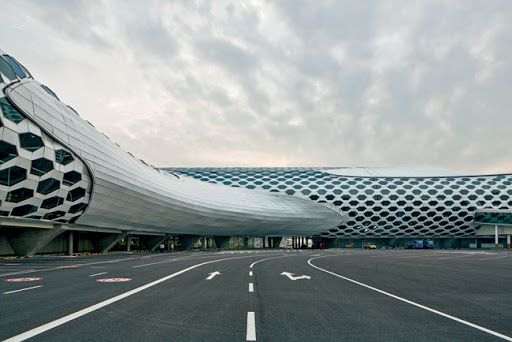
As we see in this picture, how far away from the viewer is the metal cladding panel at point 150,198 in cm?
3266

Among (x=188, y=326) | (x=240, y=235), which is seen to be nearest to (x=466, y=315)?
(x=188, y=326)

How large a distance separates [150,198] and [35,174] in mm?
18786

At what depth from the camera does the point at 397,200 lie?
8519 centimetres

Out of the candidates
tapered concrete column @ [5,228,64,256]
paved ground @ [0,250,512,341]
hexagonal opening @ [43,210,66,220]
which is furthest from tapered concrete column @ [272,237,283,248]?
paved ground @ [0,250,512,341]

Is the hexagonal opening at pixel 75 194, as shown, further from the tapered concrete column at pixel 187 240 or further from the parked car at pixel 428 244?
the parked car at pixel 428 244

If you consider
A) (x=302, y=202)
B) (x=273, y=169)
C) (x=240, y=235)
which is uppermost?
(x=273, y=169)

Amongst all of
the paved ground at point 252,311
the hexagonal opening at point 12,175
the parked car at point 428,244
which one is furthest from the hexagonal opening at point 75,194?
the parked car at point 428,244

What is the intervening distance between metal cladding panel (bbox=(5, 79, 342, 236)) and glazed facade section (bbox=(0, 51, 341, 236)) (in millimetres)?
111

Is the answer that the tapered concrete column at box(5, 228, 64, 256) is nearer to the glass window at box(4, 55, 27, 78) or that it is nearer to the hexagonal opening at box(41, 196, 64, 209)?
the hexagonal opening at box(41, 196, 64, 209)

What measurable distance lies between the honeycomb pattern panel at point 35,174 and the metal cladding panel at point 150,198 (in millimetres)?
657

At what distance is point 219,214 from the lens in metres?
62.8

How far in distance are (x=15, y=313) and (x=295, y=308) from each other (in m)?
5.59

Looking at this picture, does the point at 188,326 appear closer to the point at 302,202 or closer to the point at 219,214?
the point at 219,214

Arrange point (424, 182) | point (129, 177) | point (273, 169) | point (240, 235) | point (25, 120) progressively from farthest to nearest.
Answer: point (273, 169) → point (424, 182) → point (240, 235) → point (129, 177) → point (25, 120)
